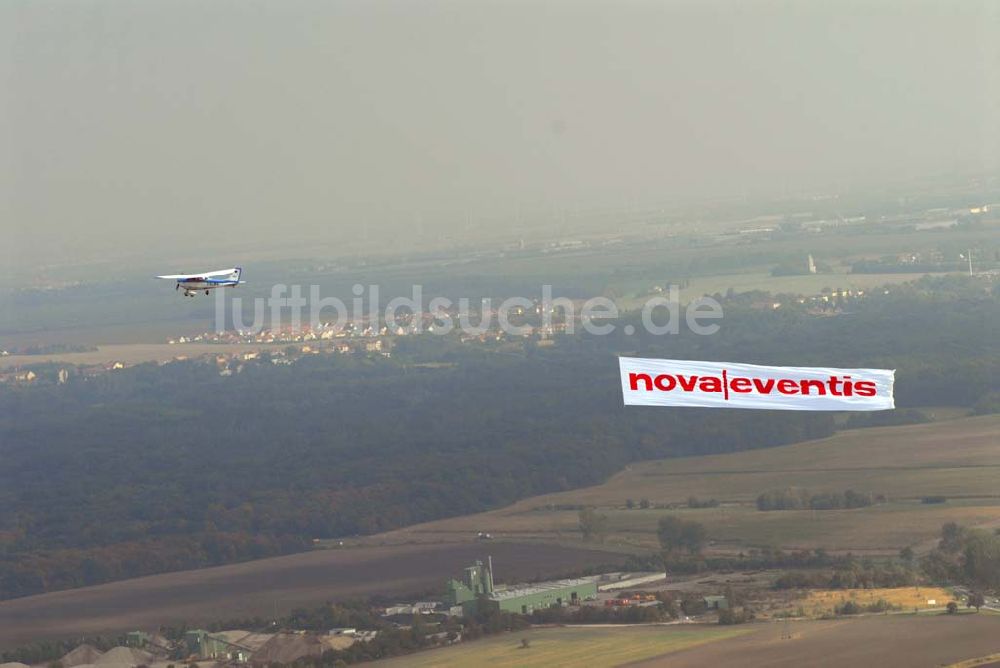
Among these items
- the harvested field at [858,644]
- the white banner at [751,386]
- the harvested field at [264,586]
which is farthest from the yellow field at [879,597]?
the white banner at [751,386]

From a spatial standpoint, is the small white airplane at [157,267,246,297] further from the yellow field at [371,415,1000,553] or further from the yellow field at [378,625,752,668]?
the yellow field at [371,415,1000,553]

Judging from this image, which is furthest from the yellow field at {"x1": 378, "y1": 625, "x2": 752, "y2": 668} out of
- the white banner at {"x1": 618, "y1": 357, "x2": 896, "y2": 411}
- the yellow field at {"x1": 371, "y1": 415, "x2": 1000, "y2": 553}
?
the white banner at {"x1": 618, "y1": 357, "x2": 896, "y2": 411}

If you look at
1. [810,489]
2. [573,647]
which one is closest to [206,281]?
[573,647]

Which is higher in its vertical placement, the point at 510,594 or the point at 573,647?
the point at 510,594

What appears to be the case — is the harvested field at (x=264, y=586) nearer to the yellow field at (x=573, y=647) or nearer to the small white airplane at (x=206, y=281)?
the yellow field at (x=573, y=647)

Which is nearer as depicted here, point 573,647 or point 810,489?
point 573,647

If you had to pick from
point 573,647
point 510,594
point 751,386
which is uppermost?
point 751,386

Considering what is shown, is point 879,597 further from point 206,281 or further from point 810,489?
point 206,281
